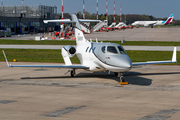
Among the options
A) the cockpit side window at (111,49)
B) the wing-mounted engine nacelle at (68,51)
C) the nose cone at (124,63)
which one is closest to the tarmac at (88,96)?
the nose cone at (124,63)

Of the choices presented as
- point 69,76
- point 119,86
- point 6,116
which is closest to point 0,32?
point 69,76

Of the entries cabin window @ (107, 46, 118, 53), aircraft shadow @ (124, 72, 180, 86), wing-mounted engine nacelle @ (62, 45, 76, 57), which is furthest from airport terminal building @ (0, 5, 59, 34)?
cabin window @ (107, 46, 118, 53)

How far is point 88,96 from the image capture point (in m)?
17.8

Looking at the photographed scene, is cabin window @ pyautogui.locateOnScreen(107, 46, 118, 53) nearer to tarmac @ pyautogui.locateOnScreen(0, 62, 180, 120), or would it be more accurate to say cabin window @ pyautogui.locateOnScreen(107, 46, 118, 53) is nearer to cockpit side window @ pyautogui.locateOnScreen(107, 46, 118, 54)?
cockpit side window @ pyautogui.locateOnScreen(107, 46, 118, 54)

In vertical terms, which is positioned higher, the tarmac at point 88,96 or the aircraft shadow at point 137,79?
the tarmac at point 88,96

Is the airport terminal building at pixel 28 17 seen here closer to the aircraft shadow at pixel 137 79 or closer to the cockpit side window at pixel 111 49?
the aircraft shadow at pixel 137 79

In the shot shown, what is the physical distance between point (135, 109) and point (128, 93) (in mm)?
4125

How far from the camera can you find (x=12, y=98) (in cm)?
1716

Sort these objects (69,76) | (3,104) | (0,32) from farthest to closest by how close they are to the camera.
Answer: (0,32) < (69,76) < (3,104)

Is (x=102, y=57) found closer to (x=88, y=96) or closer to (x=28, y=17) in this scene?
(x=88, y=96)

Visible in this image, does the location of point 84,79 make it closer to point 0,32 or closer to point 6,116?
point 6,116

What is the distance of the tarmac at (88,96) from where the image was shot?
44.5 ft

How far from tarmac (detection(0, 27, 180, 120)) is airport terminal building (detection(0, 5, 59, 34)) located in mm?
91574

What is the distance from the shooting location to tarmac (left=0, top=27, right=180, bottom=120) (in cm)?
1357
